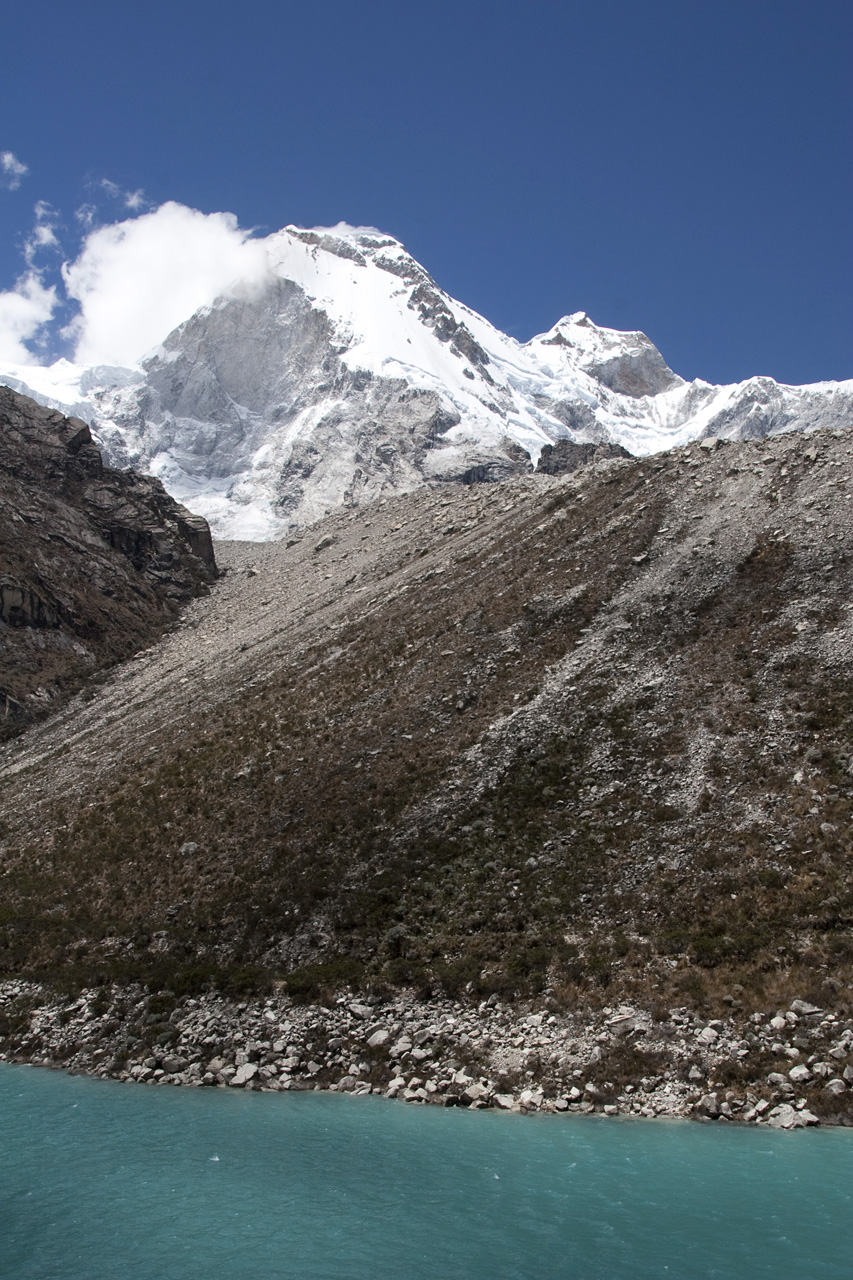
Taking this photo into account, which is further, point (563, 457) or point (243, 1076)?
point (563, 457)

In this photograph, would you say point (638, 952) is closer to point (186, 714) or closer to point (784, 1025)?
point (784, 1025)

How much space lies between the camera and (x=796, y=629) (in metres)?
39.5

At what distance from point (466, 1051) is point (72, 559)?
8232 centimetres

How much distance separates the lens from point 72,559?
9419 centimetres

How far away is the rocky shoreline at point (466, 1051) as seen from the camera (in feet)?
72.8

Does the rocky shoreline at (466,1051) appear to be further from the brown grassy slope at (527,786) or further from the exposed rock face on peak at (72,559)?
the exposed rock face on peak at (72,559)

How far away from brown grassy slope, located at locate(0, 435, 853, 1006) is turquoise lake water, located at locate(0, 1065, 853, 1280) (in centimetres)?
510

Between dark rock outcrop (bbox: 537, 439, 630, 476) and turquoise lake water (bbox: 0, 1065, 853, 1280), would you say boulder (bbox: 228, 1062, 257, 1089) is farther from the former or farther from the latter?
dark rock outcrop (bbox: 537, 439, 630, 476)

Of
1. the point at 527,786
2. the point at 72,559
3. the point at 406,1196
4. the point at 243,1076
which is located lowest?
the point at 243,1076

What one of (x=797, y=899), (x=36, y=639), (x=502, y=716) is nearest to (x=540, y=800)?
(x=502, y=716)

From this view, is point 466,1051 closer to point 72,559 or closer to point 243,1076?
point 243,1076

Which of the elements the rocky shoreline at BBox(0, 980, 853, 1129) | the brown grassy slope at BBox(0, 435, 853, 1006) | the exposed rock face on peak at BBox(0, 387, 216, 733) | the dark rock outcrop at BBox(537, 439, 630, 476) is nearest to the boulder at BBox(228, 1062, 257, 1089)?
the rocky shoreline at BBox(0, 980, 853, 1129)

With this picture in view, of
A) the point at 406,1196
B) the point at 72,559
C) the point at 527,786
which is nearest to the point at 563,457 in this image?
the point at 72,559

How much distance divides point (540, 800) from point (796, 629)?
14945 mm
